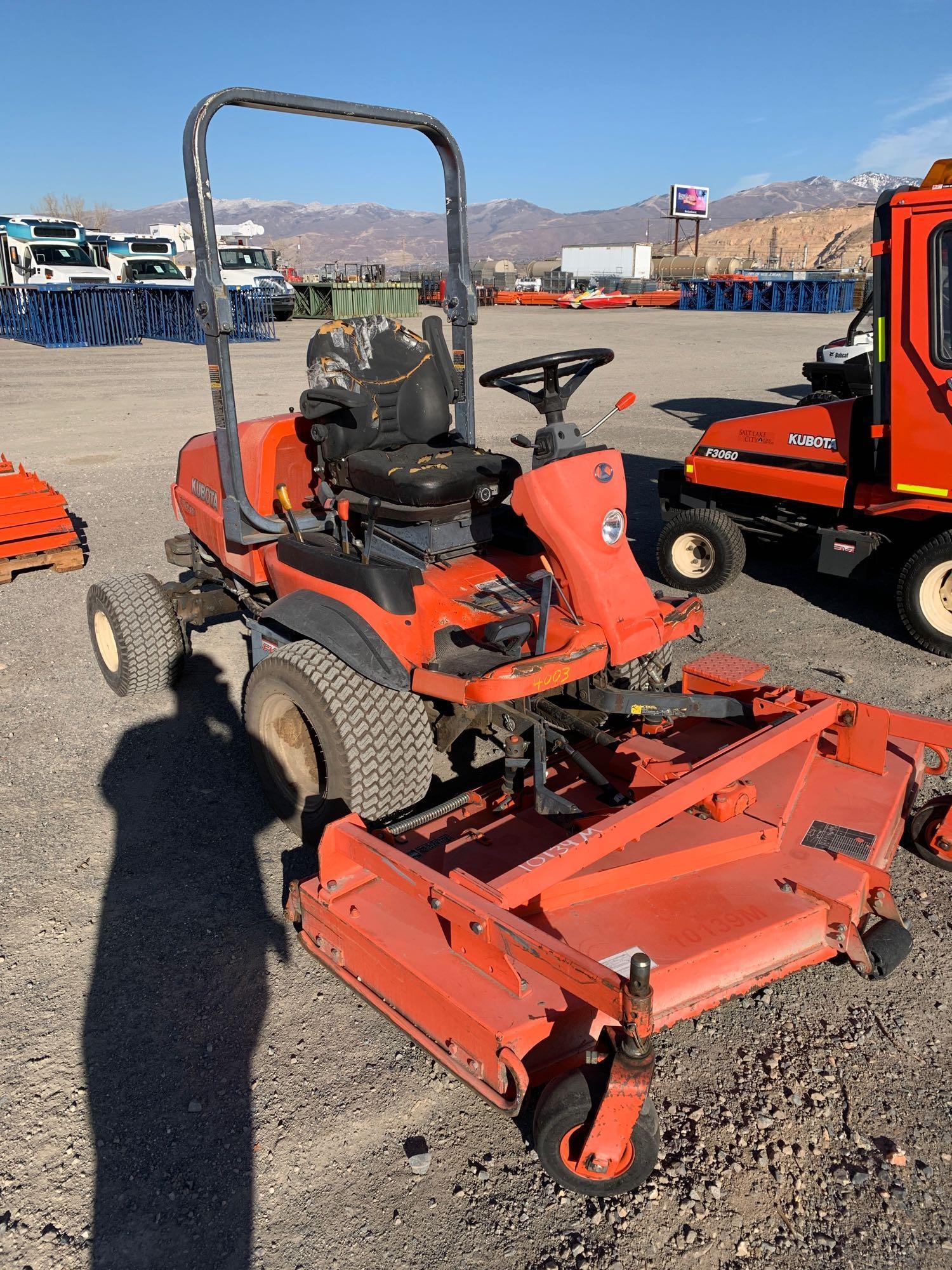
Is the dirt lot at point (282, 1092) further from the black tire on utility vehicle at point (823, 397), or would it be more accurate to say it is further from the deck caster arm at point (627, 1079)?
the black tire on utility vehicle at point (823, 397)

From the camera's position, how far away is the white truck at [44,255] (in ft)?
79.6

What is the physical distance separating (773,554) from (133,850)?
5.35 meters

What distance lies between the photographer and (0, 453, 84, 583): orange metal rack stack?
256 inches

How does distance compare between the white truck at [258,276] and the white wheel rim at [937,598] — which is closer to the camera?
the white wheel rim at [937,598]

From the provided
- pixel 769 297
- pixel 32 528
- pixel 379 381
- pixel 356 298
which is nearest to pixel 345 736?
pixel 379 381

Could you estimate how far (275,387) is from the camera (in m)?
15.4

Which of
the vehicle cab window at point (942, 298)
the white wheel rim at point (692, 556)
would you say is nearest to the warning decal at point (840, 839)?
the vehicle cab window at point (942, 298)

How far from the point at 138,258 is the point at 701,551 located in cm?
2568

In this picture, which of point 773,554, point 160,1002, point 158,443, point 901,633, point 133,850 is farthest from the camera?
point 158,443

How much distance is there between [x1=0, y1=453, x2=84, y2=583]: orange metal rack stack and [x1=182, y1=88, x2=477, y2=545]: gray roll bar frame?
300 centimetres

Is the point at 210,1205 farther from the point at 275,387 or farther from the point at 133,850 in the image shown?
the point at 275,387

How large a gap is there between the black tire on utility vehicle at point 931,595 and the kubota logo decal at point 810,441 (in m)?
0.91

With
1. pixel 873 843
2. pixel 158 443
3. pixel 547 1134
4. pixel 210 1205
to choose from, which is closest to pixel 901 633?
pixel 873 843

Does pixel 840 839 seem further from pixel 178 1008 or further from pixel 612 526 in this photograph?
pixel 178 1008
